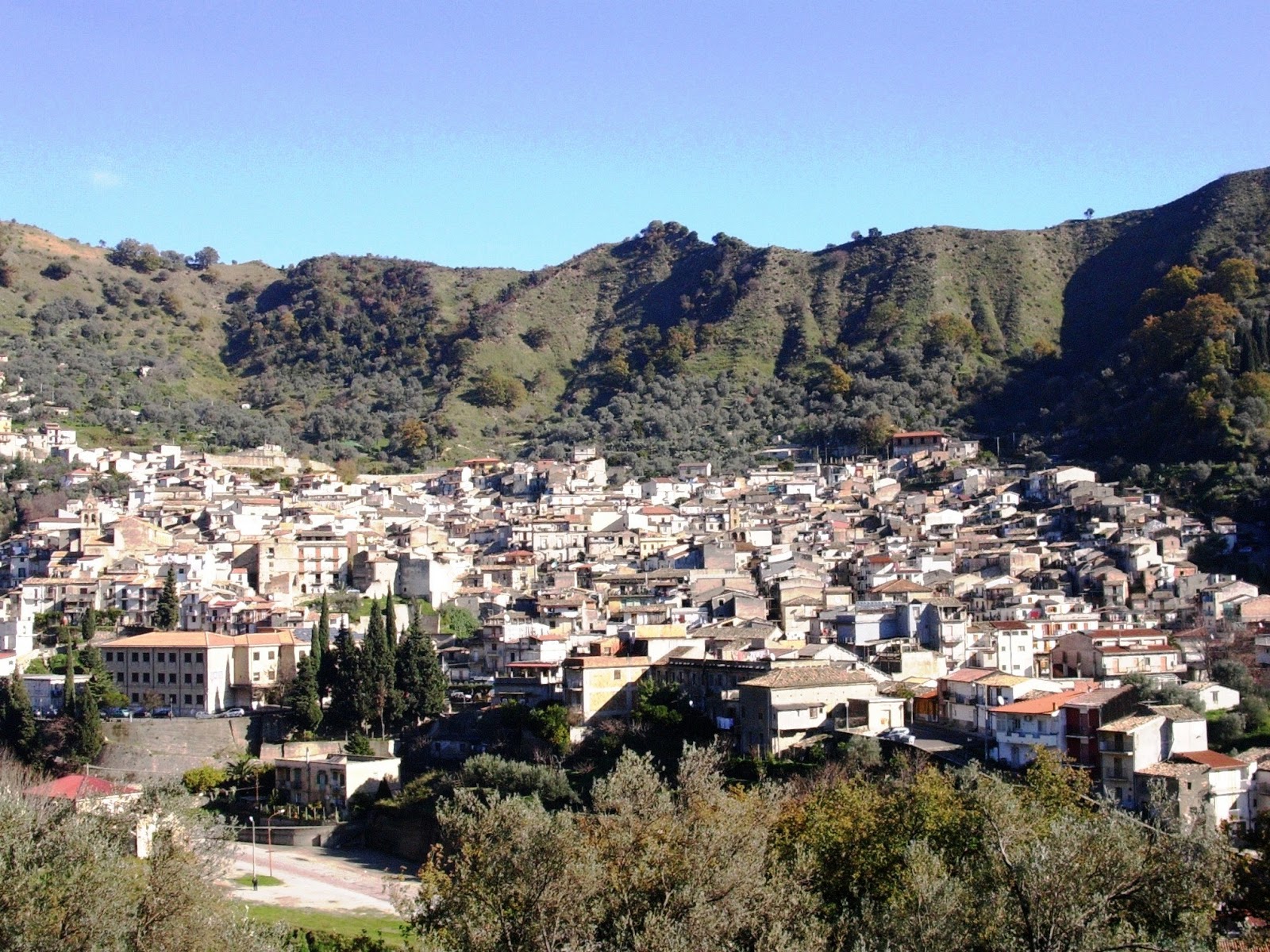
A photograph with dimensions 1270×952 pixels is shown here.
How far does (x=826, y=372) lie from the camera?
4766 inches

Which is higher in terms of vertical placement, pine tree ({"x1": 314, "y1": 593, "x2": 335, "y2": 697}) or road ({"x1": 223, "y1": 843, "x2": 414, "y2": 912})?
pine tree ({"x1": 314, "y1": 593, "x2": 335, "y2": 697})

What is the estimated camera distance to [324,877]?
47.8m

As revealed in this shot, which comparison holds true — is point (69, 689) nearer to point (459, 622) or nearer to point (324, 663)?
point (324, 663)

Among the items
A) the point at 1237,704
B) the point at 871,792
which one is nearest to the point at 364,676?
the point at 871,792

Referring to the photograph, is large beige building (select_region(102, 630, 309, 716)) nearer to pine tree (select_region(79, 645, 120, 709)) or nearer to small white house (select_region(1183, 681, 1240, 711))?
pine tree (select_region(79, 645, 120, 709))

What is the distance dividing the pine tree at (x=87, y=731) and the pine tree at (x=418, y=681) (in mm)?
10311

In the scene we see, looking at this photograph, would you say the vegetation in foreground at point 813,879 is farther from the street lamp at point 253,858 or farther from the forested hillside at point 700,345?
the forested hillside at point 700,345

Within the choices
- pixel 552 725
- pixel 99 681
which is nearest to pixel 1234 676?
pixel 552 725

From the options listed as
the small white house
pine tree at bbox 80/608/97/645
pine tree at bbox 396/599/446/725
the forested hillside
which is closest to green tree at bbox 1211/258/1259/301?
the forested hillside

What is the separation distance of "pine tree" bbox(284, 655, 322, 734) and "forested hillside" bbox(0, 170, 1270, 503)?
46.7 m

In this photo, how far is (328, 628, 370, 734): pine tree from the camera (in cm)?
5547

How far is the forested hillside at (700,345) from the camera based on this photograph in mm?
102062

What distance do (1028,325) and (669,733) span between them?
86.7 m

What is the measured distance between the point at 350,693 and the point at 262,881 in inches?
387
